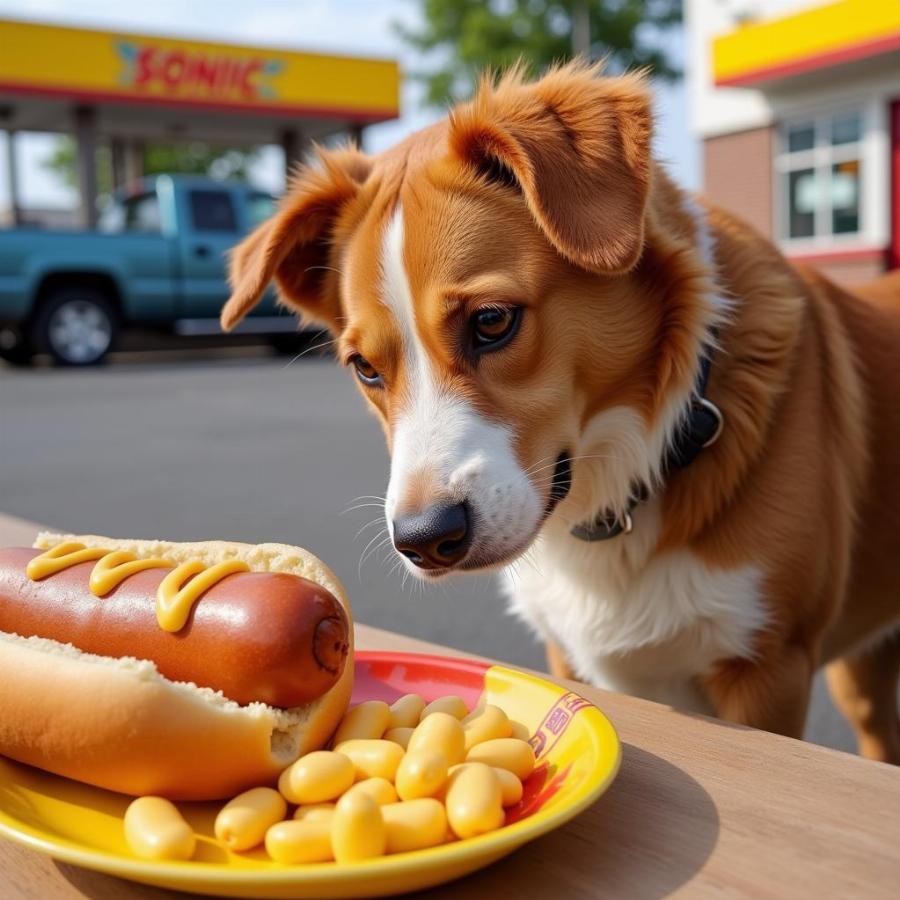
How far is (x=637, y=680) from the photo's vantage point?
7.13ft

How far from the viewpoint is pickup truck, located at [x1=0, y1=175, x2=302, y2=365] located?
12945 mm

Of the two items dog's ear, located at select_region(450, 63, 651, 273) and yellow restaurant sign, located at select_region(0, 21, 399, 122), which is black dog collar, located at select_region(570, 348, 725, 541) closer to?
dog's ear, located at select_region(450, 63, 651, 273)

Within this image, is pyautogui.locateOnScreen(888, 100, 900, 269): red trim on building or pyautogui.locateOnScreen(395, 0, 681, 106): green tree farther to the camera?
pyautogui.locateOnScreen(395, 0, 681, 106): green tree

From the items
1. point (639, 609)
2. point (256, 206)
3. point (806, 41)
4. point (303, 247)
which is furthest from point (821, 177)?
point (639, 609)

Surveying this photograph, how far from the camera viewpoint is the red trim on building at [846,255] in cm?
1505

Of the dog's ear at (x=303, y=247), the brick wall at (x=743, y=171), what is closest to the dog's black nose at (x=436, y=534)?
the dog's ear at (x=303, y=247)

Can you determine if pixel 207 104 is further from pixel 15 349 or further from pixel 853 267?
pixel 853 267

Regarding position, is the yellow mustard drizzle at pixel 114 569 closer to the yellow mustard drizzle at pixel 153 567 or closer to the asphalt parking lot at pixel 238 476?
the yellow mustard drizzle at pixel 153 567

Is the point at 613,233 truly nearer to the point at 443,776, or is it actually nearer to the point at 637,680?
the point at 637,680

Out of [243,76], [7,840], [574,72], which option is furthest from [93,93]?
[7,840]

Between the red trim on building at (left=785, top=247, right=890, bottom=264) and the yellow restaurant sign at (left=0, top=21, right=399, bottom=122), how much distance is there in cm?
852

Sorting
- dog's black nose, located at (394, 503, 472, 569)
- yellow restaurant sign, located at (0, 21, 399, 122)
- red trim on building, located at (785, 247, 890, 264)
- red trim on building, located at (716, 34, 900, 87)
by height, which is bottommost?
dog's black nose, located at (394, 503, 472, 569)

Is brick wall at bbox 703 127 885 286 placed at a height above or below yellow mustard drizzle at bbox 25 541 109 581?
above

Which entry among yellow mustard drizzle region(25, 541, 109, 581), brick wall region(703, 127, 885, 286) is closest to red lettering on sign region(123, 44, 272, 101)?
brick wall region(703, 127, 885, 286)
